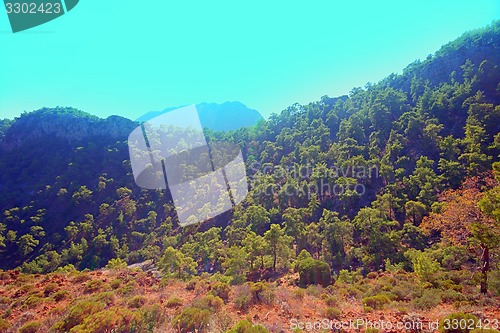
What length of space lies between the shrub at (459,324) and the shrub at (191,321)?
5880mm

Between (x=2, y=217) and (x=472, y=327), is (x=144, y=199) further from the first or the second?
(x=472, y=327)

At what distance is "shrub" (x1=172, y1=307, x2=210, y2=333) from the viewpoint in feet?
22.1

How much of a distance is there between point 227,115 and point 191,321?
16328 centimetres

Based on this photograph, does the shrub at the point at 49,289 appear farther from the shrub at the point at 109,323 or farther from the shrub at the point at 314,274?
the shrub at the point at 314,274

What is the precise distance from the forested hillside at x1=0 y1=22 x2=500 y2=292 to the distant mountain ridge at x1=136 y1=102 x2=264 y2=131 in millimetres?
82879

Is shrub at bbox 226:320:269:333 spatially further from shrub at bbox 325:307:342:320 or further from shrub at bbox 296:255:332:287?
shrub at bbox 296:255:332:287

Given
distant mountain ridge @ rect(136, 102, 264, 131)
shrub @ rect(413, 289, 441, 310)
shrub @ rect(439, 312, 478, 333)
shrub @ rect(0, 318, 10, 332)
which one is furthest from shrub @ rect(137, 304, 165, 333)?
distant mountain ridge @ rect(136, 102, 264, 131)

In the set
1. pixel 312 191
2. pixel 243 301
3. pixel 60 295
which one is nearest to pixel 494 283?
pixel 243 301

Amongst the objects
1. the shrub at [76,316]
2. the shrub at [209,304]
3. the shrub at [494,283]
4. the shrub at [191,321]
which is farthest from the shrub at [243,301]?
the shrub at [494,283]

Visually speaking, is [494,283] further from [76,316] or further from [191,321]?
[76,316]

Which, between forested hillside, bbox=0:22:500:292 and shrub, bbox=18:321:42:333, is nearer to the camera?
shrub, bbox=18:321:42:333

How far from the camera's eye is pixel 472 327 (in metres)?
5.22

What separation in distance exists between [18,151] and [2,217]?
28468 mm

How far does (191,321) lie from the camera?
270 inches
